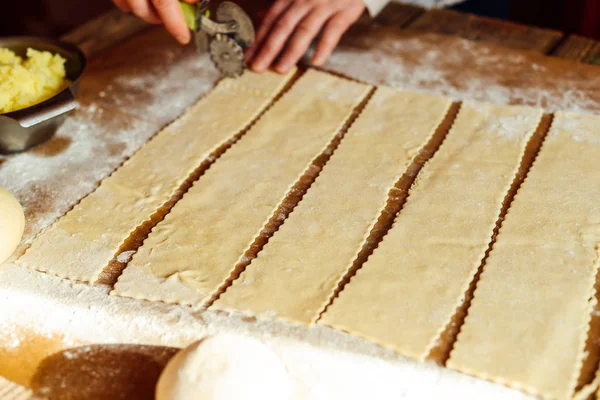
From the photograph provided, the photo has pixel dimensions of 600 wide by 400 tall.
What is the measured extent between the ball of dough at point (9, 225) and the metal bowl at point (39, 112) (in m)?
0.25

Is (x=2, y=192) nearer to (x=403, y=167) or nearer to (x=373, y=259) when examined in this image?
(x=373, y=259)

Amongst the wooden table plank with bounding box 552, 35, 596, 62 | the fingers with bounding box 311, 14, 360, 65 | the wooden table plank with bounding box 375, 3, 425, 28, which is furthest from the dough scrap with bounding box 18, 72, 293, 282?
the wooden table plank with bounding box 552, 35, 596, 62

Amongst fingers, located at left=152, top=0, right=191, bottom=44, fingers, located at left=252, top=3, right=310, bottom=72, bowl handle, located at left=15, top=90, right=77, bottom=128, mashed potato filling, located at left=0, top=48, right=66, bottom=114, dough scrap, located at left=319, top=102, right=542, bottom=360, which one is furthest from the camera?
fingers, located at left=252, top=3, right=310, bottom=72

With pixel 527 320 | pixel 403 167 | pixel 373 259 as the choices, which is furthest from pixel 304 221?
pixel 527 320

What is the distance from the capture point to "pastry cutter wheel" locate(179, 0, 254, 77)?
1.99m

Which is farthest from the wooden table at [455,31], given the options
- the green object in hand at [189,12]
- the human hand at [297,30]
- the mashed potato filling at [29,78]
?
the green object in hand at [189,12]

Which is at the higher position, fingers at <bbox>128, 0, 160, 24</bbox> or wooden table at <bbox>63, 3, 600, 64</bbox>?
fingers at <bbox>128, 0, 160, 24</bbox>

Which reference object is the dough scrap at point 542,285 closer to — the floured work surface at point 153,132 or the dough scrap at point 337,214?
the floured work surface at point 153,132

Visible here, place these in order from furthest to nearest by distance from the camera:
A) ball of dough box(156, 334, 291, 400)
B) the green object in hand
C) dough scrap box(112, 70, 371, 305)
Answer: the green object in hand → dough scrap box(112, 70, 371, 305) → ball of dough box(156, 334, 291, 400)

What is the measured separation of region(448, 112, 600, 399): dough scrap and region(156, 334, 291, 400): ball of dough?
398 mm

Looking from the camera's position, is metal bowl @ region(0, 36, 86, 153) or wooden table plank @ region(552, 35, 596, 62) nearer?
metal bowl @ region(0, 36, 86, 153)

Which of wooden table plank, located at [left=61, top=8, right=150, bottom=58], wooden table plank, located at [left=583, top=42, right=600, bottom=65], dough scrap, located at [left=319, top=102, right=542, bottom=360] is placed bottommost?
wooden table plank, located at [left=583, top=42, right=600, bottom=65]

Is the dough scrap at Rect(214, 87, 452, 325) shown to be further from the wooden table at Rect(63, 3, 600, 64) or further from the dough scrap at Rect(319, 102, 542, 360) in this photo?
the wooden table at Rect(63, 3, 600, 64)

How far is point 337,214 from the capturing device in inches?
63.5
